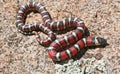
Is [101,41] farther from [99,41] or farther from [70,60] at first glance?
→ [70,60]

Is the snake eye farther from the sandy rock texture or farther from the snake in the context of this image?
the sandy rock texture

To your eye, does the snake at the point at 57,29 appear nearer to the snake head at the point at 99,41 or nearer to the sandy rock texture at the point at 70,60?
the snake head at the point at 99,41

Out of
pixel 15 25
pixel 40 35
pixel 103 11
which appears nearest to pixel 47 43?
pixel 40 35

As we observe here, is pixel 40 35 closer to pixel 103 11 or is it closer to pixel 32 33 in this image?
pixel 32 33

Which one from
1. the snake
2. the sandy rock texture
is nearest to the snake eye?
the snake

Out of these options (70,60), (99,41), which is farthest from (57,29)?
(99,41)

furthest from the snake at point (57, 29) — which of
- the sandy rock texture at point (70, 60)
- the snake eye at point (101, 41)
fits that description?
the sandy rock texture at point (70, 60)
